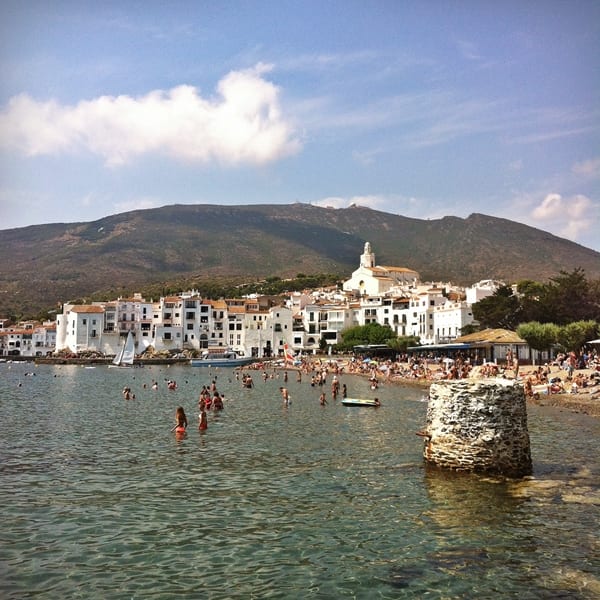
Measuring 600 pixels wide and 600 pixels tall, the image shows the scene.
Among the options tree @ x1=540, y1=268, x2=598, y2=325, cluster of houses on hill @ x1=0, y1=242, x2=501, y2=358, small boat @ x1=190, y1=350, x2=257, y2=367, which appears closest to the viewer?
tree @ x1=540, y1=268, x2=598, y2=325

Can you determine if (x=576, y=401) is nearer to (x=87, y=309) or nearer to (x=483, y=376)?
(x=483, y=376)

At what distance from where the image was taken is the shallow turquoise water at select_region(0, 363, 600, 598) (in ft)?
28.9

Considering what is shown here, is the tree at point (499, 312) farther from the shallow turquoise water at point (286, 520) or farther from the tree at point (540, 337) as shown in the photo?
the shallow turquoise water at point (286, 520)

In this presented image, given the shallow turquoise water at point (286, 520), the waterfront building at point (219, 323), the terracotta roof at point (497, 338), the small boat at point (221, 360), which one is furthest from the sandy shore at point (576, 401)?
the waterfront building at point (219, 323)

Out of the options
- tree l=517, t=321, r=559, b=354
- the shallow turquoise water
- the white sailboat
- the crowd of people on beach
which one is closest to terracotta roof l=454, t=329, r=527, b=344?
tree l=517, t=321, r=559, b=354

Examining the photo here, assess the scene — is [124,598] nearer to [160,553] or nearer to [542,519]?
[160,553]

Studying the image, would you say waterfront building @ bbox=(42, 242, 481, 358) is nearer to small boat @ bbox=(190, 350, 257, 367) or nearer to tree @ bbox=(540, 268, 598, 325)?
small boat @ bbox=(190, 350, 257, 367)

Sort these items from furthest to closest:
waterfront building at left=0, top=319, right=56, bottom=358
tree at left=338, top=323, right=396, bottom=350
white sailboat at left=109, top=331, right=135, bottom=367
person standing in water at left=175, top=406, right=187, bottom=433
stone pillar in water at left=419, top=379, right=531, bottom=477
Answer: waterfront building at left=0, top=319, right=56, bottom=358 < tree at left=338, top=323, right=396, bottom=350 < white sailboat at left=109, top=331, right=135, bottom=367 < person standing in water at left=175, top=406, right=187, bottom=433 < stone pillar in water at left=419, top=379, right=531, bottom=477

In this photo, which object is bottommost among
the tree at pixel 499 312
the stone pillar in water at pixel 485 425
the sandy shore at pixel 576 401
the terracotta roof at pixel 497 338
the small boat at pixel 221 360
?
the small boat at pixel 221 360

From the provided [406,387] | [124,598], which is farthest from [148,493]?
[406,387]

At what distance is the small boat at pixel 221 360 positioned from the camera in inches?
3836

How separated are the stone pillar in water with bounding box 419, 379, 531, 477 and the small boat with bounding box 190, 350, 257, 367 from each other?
84136 millimetres

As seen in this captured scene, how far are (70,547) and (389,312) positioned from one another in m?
106

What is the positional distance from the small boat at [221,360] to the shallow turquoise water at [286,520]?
7544 cm
